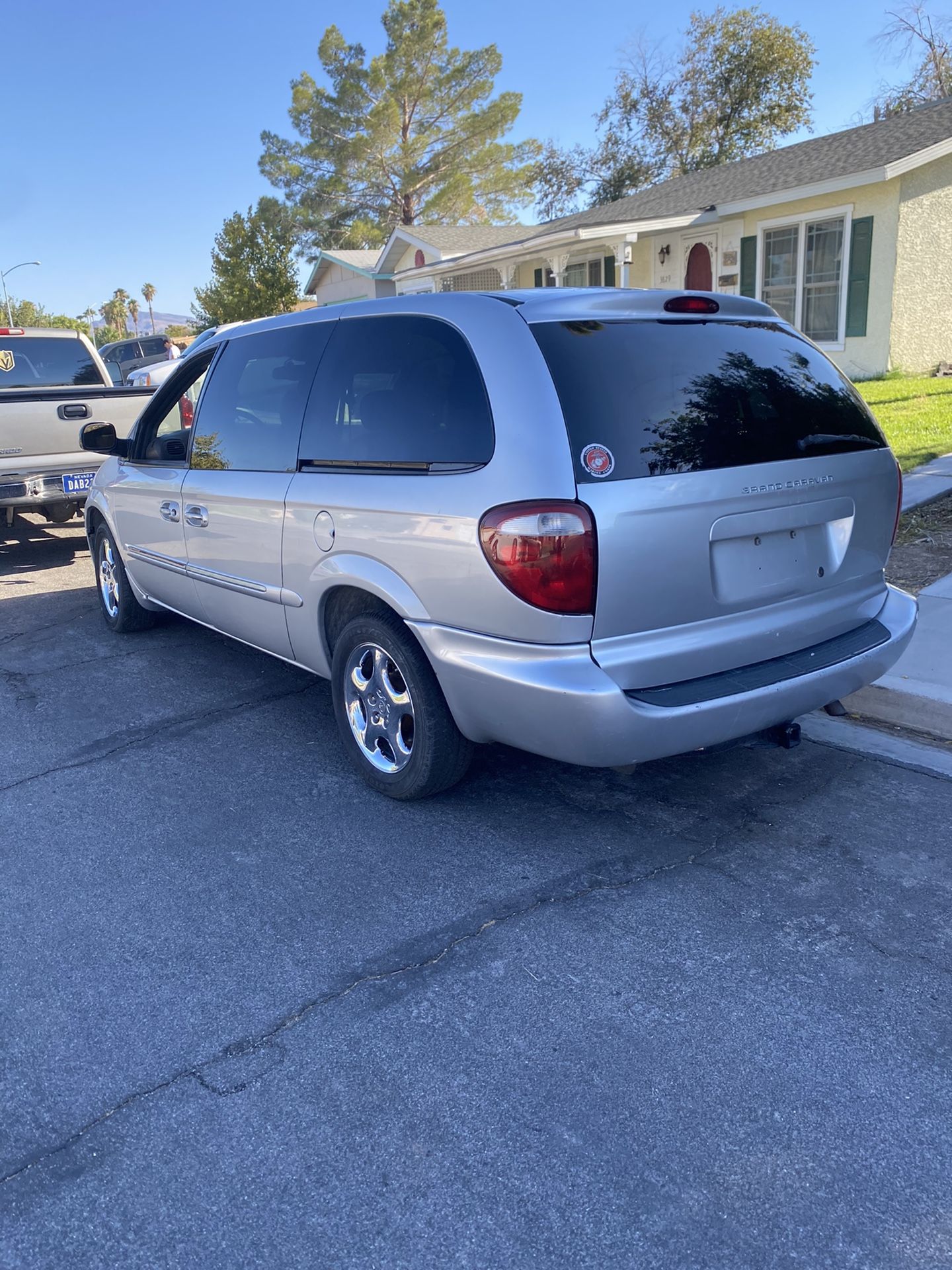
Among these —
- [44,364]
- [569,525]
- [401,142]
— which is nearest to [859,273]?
[44,364]

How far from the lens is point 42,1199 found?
7.17ft

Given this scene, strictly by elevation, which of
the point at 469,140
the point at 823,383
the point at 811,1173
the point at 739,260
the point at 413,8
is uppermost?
the point at 413,8

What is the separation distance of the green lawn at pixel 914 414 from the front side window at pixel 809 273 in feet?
5.46

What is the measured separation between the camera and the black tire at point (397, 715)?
367 cm

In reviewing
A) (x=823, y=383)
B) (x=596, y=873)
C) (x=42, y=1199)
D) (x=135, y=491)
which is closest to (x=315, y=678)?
(x=135, y=491)

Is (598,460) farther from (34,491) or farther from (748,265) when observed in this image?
(748,265)

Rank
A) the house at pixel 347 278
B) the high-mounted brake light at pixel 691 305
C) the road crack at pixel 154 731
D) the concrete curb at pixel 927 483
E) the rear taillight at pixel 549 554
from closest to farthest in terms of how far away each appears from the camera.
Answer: the rear taillight at pixel 549 554 < the high-mounted brake light at pixel 691 305 < the road crack at pixel 154 731 < the concrete curb at pixel 927 483 < the house at pixel 347 278

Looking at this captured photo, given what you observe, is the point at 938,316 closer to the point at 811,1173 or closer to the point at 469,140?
the point at 811,1173

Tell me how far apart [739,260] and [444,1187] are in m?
18.4

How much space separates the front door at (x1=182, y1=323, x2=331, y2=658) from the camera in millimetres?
4320

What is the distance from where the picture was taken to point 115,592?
6516 mm

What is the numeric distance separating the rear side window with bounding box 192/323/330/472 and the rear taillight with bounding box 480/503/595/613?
4.78ft

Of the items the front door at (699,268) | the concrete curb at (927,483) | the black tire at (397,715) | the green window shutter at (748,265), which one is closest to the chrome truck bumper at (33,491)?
the black tire at (397,715)

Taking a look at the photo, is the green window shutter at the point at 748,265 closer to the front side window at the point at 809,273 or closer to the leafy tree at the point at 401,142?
the front side window at the point at 809,273
